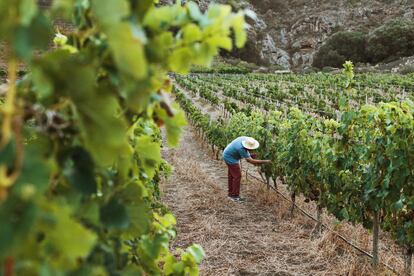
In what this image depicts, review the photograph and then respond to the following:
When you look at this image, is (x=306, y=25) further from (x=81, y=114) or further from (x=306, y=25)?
(x=81, y=114)

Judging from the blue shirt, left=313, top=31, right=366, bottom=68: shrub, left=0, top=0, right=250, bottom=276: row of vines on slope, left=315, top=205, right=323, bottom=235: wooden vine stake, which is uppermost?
left=0, top=0, right=250, bottom=276: row of vines on slope

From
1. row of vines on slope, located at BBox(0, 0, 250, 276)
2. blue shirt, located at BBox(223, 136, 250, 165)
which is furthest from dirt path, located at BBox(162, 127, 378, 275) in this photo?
row of vines on slope, located at BBox(0, 0, 250, 276)

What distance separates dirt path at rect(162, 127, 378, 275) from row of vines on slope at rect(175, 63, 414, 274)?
525 mm

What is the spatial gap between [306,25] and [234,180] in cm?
7689

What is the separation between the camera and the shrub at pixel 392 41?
54500 mm

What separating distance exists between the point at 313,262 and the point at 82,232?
506cm

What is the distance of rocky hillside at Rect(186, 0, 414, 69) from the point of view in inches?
2908

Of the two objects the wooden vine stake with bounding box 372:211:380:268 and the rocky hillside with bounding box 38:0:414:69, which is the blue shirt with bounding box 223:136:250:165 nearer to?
the wooden vine stake with bounding box 372:211:380:268

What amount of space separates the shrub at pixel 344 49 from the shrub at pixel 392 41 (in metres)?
1.80

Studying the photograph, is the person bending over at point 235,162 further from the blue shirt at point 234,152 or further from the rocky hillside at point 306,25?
the rocky hillside at point 306,25

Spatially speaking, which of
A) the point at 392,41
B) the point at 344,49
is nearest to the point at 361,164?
the point at 392,41

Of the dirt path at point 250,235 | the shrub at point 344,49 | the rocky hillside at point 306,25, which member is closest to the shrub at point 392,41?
the shrub at point 344,49

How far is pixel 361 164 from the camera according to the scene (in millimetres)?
5262

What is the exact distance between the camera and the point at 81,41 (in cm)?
114
